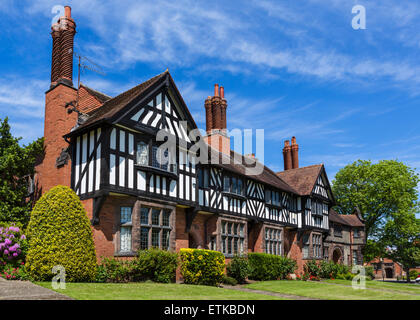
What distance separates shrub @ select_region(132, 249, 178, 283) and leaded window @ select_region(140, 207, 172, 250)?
73 centimetres

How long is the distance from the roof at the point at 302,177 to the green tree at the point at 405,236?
15.4m

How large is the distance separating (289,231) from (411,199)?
21.3m

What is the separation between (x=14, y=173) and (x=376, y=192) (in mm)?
39934

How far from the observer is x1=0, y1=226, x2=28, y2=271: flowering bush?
48.8 feet

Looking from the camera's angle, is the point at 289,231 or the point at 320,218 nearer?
the point at 289,231

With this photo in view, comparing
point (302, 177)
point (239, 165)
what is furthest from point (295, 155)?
point (239, 165)

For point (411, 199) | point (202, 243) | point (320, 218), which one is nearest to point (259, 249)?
point (202, 243)

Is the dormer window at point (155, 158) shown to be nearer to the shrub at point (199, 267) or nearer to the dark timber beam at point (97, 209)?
Answer: the dark timber beam at point (97, 209)

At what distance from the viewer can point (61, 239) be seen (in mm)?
13984

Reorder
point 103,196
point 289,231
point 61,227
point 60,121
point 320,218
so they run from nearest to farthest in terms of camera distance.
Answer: point 61,227, point 103,196, point 60,121, point 289,231, point 320,218

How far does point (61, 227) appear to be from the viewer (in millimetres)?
14148

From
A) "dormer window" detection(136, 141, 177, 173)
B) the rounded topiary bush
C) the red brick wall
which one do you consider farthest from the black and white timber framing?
the rounded topiary bush

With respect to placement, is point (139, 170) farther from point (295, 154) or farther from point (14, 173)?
point (295, 154)

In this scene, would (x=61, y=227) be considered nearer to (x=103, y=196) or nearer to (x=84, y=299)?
(x=103, y=196)
